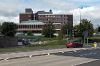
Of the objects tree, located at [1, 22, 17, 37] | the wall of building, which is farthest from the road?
tree, located at [1, 22, 17, 37]

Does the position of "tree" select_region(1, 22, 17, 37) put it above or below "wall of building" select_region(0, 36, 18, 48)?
above

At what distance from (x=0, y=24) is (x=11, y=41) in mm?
79096

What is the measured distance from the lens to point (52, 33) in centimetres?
16438

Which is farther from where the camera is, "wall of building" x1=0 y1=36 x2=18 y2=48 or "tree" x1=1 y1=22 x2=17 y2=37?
"tree" x1=1 y1=22 x2=17 y2=37

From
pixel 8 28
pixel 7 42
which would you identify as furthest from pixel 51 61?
pixel 8 28

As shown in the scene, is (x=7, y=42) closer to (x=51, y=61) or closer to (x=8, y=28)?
(x=51, y=61)

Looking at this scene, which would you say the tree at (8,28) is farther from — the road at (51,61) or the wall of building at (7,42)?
the road at (51,61)

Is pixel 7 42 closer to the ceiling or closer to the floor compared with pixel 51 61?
closer to the floor

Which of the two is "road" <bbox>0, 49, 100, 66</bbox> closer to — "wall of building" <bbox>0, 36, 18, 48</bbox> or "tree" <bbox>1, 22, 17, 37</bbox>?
"wall of building" <bbox>0, 36, 18, 48</bbox>

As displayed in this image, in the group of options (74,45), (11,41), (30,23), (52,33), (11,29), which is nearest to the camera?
(74,45)

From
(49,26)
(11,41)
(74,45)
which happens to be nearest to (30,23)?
(49,26)

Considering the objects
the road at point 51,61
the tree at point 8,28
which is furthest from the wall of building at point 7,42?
the tree at point 8,28

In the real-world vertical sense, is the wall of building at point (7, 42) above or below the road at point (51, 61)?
below

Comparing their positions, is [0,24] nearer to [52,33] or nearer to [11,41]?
[52,33]
